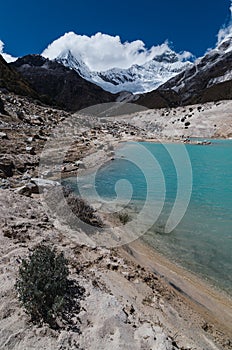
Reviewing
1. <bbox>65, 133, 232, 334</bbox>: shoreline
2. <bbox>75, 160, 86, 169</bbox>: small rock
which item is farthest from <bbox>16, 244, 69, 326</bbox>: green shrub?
<bbox>75, 160, 86, 169</bbox>: small rock

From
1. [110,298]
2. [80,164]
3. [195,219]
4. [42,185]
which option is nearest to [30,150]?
[80,164]

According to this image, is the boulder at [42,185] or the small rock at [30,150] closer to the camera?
the boulder at [42,185]

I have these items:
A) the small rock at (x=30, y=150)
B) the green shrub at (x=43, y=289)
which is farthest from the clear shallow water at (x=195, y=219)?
the small rock at (x=30, y=150)

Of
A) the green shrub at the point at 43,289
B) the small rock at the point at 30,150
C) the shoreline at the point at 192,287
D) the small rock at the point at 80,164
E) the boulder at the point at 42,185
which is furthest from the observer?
the small rock at the point at 80,164

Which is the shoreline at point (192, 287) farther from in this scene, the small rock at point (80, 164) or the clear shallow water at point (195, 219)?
the small rock at point (80, 164)

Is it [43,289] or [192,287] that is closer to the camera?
[43,289]

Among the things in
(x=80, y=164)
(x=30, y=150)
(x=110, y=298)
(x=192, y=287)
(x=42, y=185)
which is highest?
(x=30, y=150)

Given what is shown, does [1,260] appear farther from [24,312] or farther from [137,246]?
[137,246]

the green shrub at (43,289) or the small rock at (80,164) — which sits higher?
the small rock at (80,164)

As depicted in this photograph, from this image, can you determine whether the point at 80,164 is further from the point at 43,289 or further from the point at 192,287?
the point at 43,289
